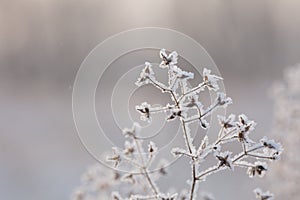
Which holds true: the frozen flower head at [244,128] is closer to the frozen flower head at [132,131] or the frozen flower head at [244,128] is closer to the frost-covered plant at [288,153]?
the frozen flower head at [132,131]

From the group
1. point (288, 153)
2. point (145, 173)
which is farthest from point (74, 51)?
point (145, 173)

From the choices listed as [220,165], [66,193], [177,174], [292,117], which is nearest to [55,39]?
[66,193]

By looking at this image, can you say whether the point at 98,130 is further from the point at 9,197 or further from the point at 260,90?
the point at 260,90

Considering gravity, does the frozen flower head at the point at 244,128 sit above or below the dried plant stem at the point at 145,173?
above

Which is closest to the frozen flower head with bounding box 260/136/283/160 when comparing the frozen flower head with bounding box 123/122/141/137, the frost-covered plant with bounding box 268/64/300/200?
the frozen flower head with bounding box 123/122/141/137

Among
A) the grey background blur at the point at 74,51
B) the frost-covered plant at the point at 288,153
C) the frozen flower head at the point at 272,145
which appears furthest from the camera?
the grey background blur at the point at 74,51

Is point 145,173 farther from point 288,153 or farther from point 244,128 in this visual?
point 288,153

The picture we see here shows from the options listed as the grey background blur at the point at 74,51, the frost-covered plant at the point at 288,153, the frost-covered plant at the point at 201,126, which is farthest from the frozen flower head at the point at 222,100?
the grey background blur at the point at 74,51

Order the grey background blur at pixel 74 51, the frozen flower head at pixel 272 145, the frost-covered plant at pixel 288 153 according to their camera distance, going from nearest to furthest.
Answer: the frozen flower head at pixel 272 145 → the frost-covered plant at pixel 288 153 → the grey background blur at pixel 74 51
